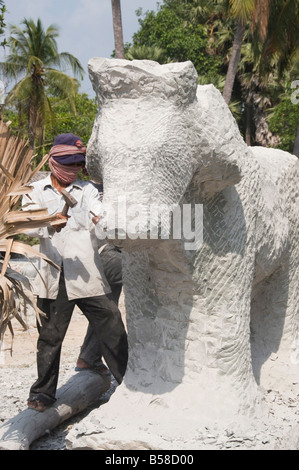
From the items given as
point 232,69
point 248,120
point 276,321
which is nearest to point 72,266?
point 276,321

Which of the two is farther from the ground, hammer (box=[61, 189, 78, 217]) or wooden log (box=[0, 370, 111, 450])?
hammer (box=[61, 189, 78, 217])

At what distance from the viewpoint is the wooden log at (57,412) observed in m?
3.32

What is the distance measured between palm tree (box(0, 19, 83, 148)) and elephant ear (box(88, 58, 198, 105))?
16775 mm

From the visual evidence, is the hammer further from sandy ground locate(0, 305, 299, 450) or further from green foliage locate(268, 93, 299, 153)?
green foliage locate(268, 93, 299, 153)

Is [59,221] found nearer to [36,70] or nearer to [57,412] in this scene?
[57,412]

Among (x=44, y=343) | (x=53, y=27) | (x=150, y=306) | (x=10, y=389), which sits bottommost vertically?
(x=10, y=389)

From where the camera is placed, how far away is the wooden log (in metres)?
3.32

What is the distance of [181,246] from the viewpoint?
9.38 ft

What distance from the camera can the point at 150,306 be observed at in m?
3.15

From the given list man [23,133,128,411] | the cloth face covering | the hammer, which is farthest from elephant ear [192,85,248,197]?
the cloth face covering

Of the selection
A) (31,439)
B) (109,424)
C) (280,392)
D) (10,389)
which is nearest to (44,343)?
(31,439)

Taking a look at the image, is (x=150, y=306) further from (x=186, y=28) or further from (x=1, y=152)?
(x=186, y=28)

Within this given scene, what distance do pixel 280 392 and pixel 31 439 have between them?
1366 millimetres

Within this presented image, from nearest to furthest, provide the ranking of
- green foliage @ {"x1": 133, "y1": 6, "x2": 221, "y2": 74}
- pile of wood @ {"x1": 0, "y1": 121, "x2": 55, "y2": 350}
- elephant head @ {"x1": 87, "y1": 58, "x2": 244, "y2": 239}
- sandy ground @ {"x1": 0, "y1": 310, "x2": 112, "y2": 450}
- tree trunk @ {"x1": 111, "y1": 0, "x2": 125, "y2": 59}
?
elephant head @ {"x1": 87, "y1": 58, "x2": 244, "y2": 239}
pile of wood @ {"x1": 0, "y1": 121, "x2": 55, "y2": 350}
sandy ground @ {"x1": 0, "y1": 310, "x2": 112, "y2": 450}
tree trunk @ {"x1": 111, "y1": 0, "x2": 125, "y2": 59}
green foliage @ {"x1": 133, "y1": 6, "x2": 221, "y2": 74}
